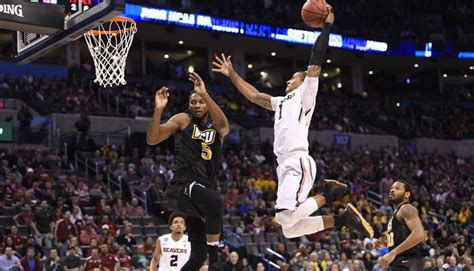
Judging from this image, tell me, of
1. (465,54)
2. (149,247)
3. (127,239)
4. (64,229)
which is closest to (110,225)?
(127,239)

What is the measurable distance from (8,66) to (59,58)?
89.6 inches

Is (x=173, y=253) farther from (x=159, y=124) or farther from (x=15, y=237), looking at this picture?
(x=15, y=237)

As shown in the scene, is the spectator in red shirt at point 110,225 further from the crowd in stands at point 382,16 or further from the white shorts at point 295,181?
the crowd in stands at point 382,16

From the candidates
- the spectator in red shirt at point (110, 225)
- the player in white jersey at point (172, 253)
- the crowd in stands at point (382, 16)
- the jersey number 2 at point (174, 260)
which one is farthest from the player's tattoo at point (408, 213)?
the crowd in stands at point (382, 16)

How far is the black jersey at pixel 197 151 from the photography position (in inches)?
307

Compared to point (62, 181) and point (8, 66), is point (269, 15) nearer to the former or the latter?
point (8, 66)

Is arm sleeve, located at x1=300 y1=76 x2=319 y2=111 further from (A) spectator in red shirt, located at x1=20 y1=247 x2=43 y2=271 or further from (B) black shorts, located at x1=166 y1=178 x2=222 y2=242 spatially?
(A) spectator in red shirt, located at x1=20 y1=247 x2=43 y2=271

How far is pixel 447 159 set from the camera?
35.4 meters

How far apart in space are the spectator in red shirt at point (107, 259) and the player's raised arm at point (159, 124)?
26.3ft

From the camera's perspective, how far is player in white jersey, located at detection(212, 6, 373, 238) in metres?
7.98

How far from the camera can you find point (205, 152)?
787 cm

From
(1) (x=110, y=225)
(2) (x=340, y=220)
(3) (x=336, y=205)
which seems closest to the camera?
(2) (x=340, y=220)

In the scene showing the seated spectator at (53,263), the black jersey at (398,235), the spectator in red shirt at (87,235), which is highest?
the black jersey at (398,235)

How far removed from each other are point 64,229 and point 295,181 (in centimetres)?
991
